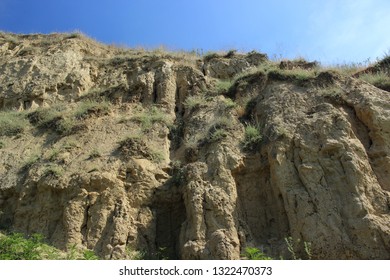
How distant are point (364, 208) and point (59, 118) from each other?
337 inches

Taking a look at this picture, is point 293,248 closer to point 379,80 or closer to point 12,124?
point 379,80

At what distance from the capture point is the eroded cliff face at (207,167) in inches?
362

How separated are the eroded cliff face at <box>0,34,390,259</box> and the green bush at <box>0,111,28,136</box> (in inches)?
1.5

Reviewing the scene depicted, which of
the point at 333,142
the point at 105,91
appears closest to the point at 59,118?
the point at 105,91

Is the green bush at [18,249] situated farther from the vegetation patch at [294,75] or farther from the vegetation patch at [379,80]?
the vegetation patch at [379,80]

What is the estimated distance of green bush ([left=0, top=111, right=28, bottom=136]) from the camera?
44.1ft

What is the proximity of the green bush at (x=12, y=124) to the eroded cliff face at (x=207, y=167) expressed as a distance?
4cm

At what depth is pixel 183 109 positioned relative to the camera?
→ 1365cm

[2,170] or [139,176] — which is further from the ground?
[2,170]

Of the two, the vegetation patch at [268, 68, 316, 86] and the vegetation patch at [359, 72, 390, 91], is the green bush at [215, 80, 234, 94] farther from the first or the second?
the vegetation patch at [359, 72, 390, 91]

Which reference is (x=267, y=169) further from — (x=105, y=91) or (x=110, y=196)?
(x=105, y=91)

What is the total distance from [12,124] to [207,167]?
6.52m

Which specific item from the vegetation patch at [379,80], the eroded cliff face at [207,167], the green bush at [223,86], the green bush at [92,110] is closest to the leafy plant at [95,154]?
the eroded cliff face at [207,167]

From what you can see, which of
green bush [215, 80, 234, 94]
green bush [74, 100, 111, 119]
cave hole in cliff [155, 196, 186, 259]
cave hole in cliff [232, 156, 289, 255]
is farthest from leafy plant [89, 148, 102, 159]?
green bush [215, 80, 234, 94]
